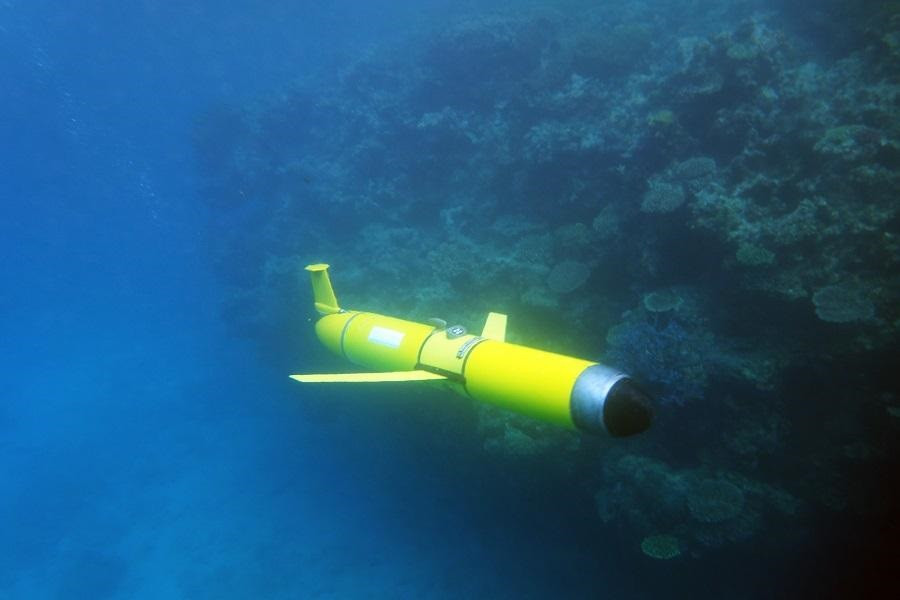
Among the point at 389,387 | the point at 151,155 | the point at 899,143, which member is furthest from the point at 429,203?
the point at 151,155

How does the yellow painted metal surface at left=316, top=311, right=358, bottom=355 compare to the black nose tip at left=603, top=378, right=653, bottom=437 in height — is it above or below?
above

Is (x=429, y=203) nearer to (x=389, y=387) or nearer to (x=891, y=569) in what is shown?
(x=389, y=387)

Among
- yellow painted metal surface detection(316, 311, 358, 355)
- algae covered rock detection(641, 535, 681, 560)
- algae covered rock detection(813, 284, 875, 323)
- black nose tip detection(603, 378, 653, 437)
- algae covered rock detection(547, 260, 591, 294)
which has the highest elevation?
algae covered rock detection(547, 260, 591, 294)

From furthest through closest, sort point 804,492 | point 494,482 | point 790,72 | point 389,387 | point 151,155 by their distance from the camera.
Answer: point 151,155 < point 389,387 < point 790,72 < point 494,482 < point 804,492

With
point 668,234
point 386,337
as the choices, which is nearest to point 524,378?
point 386,337

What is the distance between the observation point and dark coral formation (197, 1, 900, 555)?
6680 millimetres

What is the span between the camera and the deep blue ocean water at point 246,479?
8172 millimetres

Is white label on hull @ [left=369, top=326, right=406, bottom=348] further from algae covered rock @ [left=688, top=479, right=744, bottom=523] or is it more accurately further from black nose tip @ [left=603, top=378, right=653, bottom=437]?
algae covered rock @ [left=688, top=479, right=744, bottom=523]

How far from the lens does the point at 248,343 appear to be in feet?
58.8

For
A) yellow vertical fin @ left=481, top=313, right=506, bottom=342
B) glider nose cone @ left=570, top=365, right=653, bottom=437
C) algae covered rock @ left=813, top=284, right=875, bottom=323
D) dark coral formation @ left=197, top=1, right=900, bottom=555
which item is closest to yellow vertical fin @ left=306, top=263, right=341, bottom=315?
dark coral formation @ left=197, top=1, right=900, bottom=555

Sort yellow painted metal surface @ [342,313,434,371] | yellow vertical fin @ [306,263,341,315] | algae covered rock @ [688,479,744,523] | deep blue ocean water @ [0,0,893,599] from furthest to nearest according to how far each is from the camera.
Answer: yellow vertical fin @ [306,263,341,315] < deep blue ocean water @ [0,0,893,599] < algae covered rock @ [688,479,744,523] < yellow painted metal surface @ [342,313,434,371]

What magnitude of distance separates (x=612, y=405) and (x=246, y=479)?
1237cm

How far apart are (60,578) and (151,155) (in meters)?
36.8

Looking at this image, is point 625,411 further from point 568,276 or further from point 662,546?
point 568,276
